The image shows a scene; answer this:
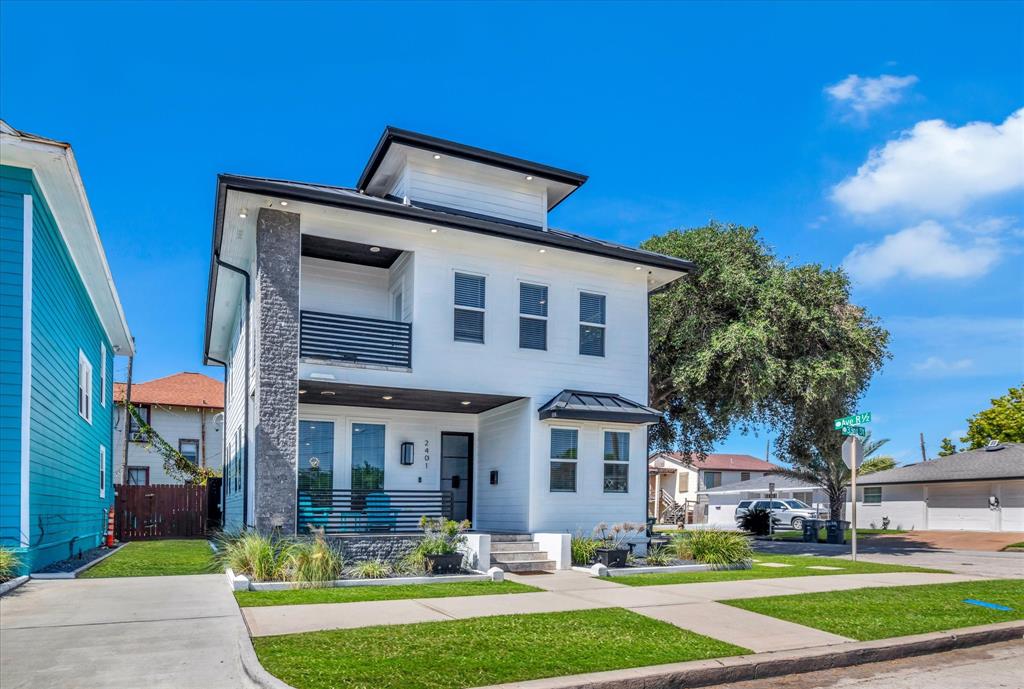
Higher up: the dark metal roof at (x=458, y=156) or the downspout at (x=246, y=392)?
the dark metal roof at (x=458, y=156)

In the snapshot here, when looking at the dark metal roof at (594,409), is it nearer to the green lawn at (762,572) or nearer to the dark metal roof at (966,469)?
the green lawn at (762,572)

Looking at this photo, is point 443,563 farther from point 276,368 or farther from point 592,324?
point 592,324

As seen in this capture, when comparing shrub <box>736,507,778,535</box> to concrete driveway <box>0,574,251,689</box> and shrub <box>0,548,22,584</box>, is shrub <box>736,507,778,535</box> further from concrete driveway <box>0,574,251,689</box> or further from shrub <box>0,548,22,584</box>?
shrub <box>0,548,22,584</box>

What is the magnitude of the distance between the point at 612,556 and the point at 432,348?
5.20 meters

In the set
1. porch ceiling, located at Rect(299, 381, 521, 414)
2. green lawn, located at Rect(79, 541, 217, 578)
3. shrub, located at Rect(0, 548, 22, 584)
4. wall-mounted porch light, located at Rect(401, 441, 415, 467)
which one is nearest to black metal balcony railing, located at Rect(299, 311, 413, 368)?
porch ceiling, located at Rect(299, 381, 521, 414)

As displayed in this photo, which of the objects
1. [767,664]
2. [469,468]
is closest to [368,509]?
[469,468]

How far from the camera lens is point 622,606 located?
976cm

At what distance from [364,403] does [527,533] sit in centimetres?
430

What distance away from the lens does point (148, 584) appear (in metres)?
11.5

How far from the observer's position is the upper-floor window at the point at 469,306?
15.4 meters

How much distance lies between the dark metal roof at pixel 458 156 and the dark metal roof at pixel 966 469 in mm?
24877

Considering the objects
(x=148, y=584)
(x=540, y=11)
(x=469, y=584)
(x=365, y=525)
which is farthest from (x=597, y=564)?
(x=540, y=11)

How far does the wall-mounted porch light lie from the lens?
16.7 m

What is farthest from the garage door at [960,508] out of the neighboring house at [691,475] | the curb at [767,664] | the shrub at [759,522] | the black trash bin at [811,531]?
the curb at [767,664]
